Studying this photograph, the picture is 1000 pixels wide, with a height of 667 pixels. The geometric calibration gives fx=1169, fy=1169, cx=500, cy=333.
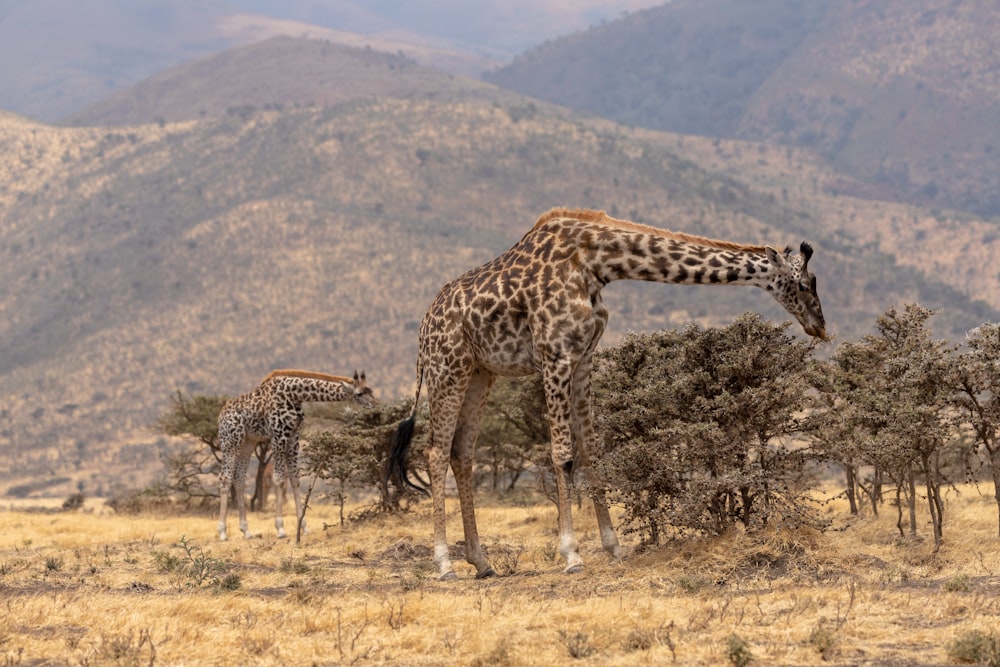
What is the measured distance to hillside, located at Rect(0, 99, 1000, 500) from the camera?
78750mm

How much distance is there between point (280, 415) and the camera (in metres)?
21.2

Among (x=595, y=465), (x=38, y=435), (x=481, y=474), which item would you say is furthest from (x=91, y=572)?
(x=38, y=435)

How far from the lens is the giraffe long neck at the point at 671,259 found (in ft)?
40.3

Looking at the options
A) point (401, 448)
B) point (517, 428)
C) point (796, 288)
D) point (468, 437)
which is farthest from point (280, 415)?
point (796, 288)

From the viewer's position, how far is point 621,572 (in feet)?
40.3

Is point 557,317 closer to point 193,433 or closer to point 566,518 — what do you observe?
point 566,518

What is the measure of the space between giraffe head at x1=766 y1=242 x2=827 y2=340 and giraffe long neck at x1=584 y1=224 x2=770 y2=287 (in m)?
0.12

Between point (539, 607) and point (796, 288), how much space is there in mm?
4391

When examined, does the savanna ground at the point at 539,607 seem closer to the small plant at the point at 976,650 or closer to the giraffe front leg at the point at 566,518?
the small plant at the point at 976,650

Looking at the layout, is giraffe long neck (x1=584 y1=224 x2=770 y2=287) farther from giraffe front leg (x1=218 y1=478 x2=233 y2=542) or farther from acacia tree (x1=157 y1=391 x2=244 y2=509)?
acacia tree (x1=157 y1=391 x2=244 y2=509)

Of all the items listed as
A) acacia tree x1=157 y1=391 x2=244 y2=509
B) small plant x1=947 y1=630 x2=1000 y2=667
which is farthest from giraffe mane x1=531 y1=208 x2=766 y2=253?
acacia tree x1=157 y1=391 x2=244 y2=509

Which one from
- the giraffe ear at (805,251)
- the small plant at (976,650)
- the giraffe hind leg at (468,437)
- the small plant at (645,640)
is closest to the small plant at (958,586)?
the small plant at (976,650)

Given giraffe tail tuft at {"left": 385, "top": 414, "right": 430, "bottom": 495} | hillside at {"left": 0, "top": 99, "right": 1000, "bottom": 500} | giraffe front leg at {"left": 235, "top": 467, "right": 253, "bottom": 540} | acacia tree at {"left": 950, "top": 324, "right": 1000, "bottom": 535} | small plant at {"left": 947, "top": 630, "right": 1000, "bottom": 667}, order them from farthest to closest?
hillside at {"left": 0, "top": 99, "right": 1000, "bottom": 500}
giraffe front leg at {"left": 235, "top": 467, "right": 253, "bottom": 540}
giraffe tail tuft at {"left": 385, "top": 414, "right": 430, "bottom": 495}
acacia tree at {"left": 950, "top": 324, "right": 1000, "bottom": 535}
small plant at {"left": 947, "top": 630, "right": 1000, "bottom": 667}

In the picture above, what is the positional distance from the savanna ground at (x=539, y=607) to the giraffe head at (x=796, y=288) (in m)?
2.23
